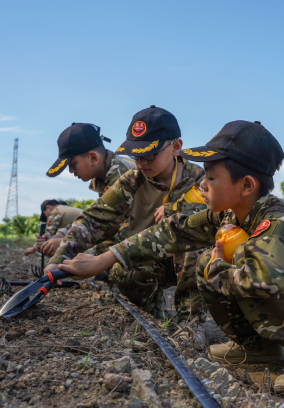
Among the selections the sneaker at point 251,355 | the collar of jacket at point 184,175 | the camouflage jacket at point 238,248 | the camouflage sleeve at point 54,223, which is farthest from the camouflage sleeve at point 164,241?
the camouflage sleeve at point 54,223

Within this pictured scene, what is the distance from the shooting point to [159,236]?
2.58 meters

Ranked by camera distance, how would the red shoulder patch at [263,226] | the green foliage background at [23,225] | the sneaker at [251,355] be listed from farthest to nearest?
the green foliage background at [23,225]
the sneaker at [251,355]
the red shoulder patch at [263,226]

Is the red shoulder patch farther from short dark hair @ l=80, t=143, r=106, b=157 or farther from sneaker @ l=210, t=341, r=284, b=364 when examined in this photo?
short dark hair @ l=80, t=143, r=106, b=157

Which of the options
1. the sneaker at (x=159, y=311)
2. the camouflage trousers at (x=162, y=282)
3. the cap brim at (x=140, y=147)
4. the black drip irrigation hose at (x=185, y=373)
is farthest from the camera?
the sneaker at (x=159, y=311)

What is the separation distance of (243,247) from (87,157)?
7.42 ft

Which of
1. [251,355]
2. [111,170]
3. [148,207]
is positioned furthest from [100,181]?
[251,355]

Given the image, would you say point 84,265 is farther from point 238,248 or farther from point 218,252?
point 238,248

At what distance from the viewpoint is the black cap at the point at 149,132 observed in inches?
120

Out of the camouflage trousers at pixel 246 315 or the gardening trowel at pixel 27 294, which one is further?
the gardening trowel at pixel 27 294

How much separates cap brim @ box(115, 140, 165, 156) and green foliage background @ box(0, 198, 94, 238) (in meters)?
13.6

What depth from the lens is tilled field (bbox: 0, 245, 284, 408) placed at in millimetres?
1515

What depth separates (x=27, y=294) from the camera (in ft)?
8.46

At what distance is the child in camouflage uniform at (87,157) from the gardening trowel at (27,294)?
136cm

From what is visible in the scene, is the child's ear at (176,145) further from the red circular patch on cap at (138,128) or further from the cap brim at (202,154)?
the cap brim at (202,154)
